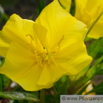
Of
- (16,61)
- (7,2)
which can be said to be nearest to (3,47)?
(16,61)

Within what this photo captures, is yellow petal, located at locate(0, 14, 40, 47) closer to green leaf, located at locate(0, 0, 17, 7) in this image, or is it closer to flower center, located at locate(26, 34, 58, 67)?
flower center, located at locate(26, 34, 58, 67)

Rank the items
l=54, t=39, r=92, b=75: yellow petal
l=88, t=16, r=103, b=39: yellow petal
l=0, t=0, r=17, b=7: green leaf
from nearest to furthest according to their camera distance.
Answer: l=54, t=39, r=92, b=75: yellow petal, l=88, t=16, r=103, b=39: yellow petal, l=0, t=0, r=17, b=7: green leaf

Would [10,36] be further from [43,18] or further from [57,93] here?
[57,93]

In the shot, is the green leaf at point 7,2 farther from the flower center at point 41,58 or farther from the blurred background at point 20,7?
the flower center at point 41,58

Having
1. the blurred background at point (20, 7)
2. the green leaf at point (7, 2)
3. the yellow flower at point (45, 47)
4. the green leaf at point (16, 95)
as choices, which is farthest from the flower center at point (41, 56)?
the green leaf at point (7, 2)

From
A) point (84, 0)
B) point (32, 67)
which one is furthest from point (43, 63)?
point (84, 0)

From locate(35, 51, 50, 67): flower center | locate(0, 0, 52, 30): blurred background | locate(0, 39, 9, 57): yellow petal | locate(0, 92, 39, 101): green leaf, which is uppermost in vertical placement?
locate(0, 39, 9, 57): yellow petal

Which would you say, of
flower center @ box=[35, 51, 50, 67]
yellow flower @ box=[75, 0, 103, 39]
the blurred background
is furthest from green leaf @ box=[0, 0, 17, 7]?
flower center @ box=[35, 51, 50, 67]

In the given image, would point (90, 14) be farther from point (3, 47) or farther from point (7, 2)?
point (7, 2)
